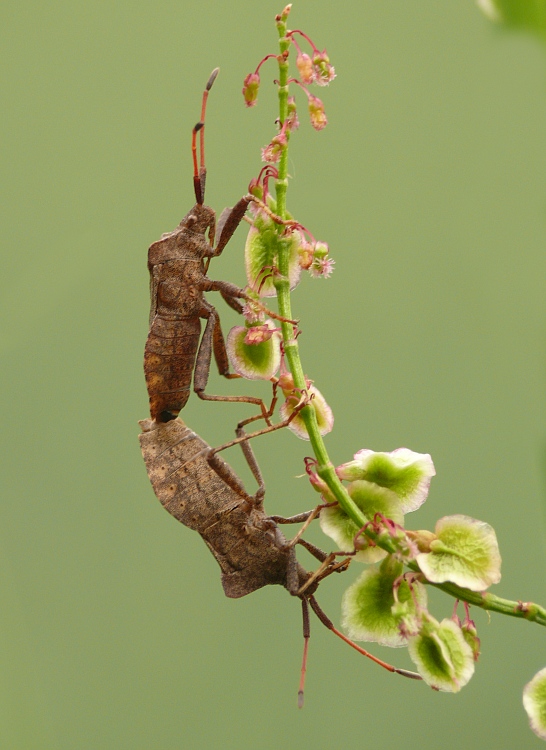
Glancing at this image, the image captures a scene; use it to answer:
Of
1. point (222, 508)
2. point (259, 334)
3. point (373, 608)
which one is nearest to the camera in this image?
point (373, 608)

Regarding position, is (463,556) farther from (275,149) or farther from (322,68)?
(322,68)

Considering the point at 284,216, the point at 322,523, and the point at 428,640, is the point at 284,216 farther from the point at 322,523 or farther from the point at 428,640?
the point at 428,640

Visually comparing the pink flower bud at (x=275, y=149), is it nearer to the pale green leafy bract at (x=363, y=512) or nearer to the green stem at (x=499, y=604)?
the pale green leafy bract at (x=363, y=512)

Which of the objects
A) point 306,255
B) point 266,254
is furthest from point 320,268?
point 266,254

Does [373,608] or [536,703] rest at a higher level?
[373,608]

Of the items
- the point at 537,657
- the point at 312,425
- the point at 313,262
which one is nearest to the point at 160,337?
the point at 313,262

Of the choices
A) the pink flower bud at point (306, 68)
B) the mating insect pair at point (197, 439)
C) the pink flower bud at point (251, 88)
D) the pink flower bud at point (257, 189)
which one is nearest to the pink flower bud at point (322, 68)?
the pink flower bud at point (306, 68)

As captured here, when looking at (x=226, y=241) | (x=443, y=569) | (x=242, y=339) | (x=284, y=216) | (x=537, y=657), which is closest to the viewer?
(x=443, y=569)
